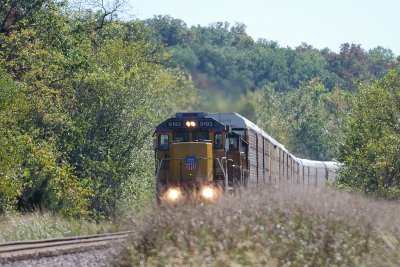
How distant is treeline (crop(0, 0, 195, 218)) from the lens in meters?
31.9

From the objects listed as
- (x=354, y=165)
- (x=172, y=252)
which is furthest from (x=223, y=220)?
(x=354, y=165)

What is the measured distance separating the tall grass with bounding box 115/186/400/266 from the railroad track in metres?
1.68

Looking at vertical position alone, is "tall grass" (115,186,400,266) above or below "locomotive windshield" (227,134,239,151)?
below

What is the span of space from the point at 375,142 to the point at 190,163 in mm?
20940

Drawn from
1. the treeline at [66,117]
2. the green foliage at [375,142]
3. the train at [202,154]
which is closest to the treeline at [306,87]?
the green foliage at [375,142]

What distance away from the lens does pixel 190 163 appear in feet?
86.0

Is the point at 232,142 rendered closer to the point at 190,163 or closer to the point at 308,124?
the point at 190,163

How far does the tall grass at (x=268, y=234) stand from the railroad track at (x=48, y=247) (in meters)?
1.68

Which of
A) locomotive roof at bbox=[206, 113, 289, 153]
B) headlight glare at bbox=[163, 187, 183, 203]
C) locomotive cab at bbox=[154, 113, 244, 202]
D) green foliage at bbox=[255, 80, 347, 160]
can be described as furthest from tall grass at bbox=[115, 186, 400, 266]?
green foliage at bbox=[255, 80, 347, 160]

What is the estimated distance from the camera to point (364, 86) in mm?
48719

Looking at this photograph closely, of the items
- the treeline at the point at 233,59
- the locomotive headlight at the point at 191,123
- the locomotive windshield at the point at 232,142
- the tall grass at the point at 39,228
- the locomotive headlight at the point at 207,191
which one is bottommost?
the tall grass at the point at 39,228

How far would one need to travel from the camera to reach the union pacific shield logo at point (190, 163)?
2616 centimetres

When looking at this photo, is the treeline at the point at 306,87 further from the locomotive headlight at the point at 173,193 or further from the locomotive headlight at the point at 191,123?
the locomotive headlight at the point at 173,193

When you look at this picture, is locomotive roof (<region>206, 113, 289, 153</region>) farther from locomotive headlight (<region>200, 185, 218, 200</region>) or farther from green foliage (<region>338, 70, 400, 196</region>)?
green foliage (<region>338, 70, 400, 196</region>)
